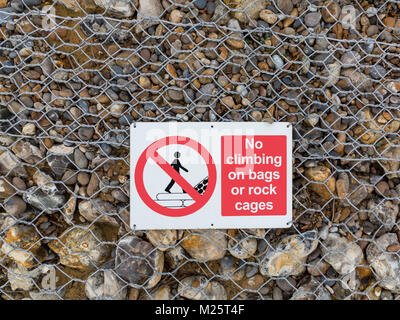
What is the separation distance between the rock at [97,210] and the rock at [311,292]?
0.71 metres

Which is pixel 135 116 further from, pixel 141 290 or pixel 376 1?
pixel 376 1

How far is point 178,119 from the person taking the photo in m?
1.21

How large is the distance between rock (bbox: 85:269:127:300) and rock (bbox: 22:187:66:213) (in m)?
0.29

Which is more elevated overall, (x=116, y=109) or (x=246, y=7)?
(x=246, y=7)

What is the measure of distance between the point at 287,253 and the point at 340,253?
0.20m

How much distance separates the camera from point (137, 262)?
1189mm

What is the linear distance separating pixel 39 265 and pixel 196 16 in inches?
42.1

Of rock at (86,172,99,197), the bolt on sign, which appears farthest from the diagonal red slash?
rock at (86,172,99,197)

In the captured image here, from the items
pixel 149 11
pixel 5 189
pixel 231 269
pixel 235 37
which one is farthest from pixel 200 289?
pixel 149 11

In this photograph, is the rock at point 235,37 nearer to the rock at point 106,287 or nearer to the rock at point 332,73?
the rock at point 332,73

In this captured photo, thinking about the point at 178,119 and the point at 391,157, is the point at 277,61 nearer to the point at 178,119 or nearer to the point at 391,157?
the point at 178,119

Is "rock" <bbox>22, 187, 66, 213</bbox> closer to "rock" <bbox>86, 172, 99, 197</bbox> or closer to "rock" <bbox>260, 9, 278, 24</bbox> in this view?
"rock" <bbox>86, 172, 99, 197</bbox>

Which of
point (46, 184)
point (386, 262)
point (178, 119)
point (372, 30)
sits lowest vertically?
point (386, 262)

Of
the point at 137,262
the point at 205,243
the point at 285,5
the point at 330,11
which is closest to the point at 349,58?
the point at 330,11
